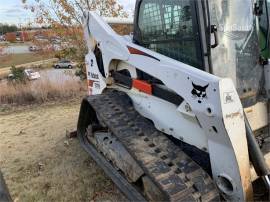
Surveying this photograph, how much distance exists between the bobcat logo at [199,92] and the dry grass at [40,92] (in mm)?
8353

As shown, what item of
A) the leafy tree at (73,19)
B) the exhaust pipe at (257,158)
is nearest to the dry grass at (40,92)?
the leafy tree at (73,19)

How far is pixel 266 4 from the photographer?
378 centimetres

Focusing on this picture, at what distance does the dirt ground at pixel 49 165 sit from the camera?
416cm

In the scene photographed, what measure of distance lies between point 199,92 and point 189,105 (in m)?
0.20

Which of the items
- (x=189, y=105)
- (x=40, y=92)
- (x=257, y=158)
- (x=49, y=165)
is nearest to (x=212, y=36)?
(x=189, y=105)

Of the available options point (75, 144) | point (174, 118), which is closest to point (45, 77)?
point (75, 144)

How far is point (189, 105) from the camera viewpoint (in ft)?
9.80

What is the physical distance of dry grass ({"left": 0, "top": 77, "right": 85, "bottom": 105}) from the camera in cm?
1080

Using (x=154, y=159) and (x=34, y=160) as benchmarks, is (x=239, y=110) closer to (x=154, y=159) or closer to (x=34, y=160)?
(x=154, y=159)

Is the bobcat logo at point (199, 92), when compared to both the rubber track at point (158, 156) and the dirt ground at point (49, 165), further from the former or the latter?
the dirt ground at point (49, 165)

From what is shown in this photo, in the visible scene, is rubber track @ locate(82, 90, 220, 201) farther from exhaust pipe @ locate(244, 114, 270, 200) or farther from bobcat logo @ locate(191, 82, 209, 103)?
bobcat logo @ locate(191, 82, 209, 103)

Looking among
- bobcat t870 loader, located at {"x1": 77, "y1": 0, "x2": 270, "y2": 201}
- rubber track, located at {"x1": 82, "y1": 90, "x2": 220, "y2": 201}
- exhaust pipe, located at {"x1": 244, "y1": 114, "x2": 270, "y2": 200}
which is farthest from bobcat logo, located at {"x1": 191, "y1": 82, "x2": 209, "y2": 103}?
rubber track, located at {"x1": 82, "y1": 90, "x2": 220, "y2": 201}

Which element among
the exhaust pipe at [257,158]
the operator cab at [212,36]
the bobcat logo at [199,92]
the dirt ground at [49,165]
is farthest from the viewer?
the dirt ground at [49,165]

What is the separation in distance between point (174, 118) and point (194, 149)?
348 mm
